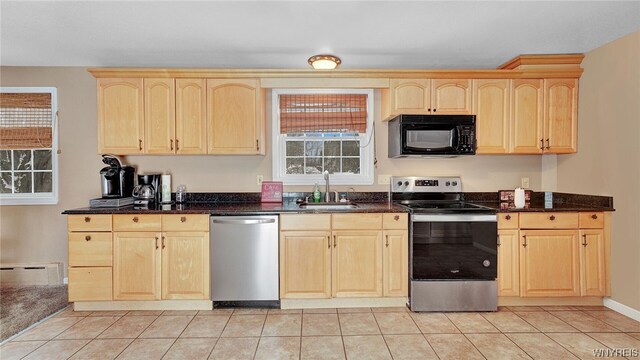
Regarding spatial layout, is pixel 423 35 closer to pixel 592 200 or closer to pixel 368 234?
pixel 368 234

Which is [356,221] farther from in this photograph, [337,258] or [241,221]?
[241,221]

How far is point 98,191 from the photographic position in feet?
11.6

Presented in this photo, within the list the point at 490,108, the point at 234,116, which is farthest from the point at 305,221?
the point at 490,108

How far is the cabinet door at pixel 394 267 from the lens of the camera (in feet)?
9.59

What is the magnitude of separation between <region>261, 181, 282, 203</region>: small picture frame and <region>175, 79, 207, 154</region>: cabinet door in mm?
733

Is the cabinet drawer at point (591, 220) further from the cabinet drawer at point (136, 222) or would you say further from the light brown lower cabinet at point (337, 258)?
the cabinet drawer at point (136, 222)

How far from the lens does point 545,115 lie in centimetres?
321

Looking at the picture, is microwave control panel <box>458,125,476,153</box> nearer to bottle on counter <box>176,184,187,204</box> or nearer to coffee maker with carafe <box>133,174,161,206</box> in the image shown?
bottle on counter <box>176,184,187,204</box>

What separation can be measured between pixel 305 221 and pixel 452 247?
4.21 feet

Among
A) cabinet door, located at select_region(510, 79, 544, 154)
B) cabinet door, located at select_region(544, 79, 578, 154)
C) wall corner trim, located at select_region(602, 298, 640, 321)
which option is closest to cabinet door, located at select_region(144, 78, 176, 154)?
cabinet door, located at select_region(510, 79, 544, 154)

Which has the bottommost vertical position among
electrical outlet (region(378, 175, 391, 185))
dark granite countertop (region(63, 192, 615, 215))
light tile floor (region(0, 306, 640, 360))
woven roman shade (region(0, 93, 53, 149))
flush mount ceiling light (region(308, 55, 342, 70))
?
light tile floor (region(0, 306, 640, 360))

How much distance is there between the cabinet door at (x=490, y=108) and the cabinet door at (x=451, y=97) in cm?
8

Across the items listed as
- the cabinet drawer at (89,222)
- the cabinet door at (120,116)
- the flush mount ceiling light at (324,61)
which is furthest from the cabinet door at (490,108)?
the cabinet drawer at (89,222)

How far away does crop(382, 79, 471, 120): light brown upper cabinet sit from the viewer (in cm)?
323
